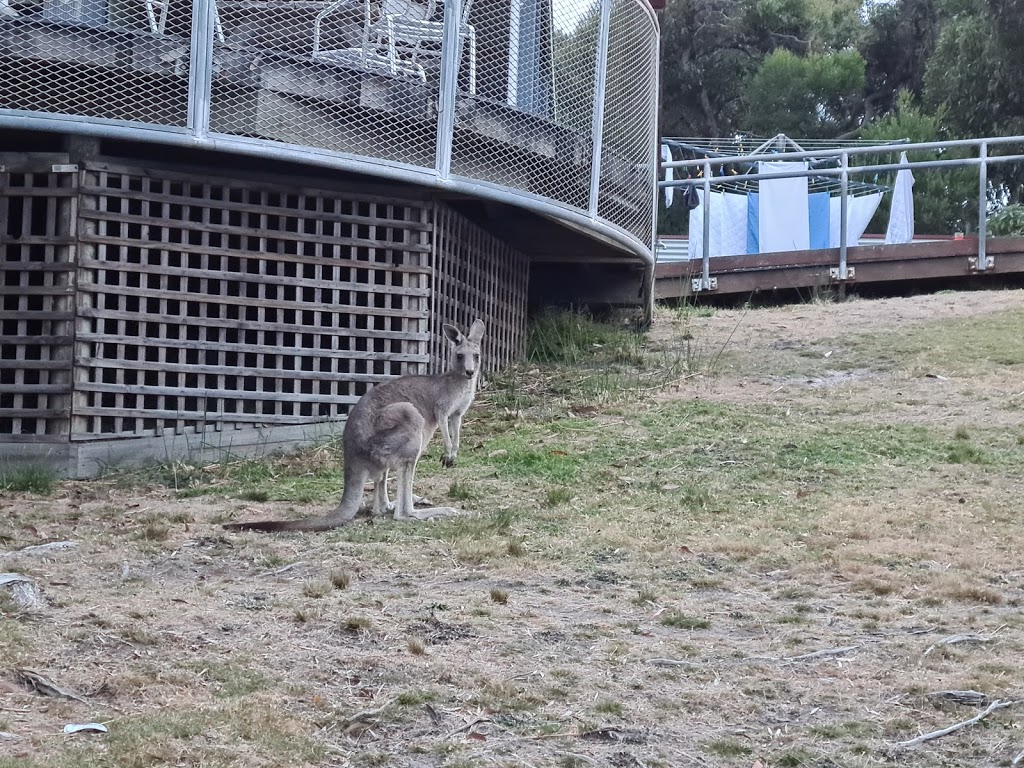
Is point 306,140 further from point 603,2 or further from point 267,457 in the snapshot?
point 603,2

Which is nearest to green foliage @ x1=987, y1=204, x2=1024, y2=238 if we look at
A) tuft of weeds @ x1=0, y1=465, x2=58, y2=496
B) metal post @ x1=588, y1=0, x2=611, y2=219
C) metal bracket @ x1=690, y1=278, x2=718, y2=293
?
metal bracket @ x1=690, y1=278, x2=718, y2=293

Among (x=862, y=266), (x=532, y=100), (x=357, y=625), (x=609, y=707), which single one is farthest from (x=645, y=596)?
(x=862, y=266)

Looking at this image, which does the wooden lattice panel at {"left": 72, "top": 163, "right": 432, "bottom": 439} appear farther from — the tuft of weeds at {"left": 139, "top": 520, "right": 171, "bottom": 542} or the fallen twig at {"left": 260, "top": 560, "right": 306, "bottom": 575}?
the fallen twig at {"left": 260, "top": 560, "right": 306, "bottom": 575}

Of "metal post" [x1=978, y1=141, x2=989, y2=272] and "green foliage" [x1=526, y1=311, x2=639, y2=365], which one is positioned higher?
"metal post" [x1=978, y1=141, x2=989, y2=272]

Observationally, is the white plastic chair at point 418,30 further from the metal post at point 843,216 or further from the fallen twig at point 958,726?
the fallen twig at point 958,726

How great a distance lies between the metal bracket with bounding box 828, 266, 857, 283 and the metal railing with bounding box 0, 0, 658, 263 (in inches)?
201

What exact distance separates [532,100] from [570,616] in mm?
6527

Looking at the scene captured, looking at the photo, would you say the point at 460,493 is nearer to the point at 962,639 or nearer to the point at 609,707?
the point at 962,639

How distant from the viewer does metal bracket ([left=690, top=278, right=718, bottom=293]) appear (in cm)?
1741

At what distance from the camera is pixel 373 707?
4906 mm

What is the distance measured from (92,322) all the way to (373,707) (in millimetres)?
6049

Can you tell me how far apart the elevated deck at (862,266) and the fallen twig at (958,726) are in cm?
1190

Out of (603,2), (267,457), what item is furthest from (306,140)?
(603,2)

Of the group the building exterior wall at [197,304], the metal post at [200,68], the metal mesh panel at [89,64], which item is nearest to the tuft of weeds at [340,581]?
the building exterior wall at [197,304]
